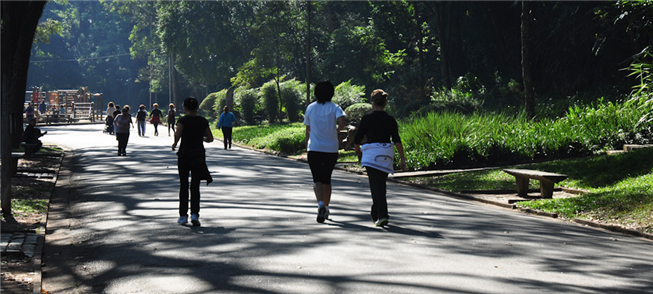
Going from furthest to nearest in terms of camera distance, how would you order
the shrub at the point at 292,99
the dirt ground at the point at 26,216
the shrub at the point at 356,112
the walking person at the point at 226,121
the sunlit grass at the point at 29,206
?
the shrub at the point at 292,99, the shrub at the point at 356,112, the walking person at the point at 226,121, the sunlit grass at the point at 29,206, the dirt ground at the point at 26,216

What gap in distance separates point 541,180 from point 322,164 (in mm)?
6093

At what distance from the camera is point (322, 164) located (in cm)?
972

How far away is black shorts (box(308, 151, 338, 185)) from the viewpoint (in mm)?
9664

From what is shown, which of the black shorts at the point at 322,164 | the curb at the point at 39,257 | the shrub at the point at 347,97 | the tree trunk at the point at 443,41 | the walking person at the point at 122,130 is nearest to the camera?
the curb at the point at 39,257

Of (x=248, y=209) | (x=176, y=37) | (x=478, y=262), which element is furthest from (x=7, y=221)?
(x=176, y=37)

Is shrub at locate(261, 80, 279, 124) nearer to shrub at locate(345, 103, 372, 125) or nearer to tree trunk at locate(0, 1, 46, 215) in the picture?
shrub at locate(345, 103, 372, 125)

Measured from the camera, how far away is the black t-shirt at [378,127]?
9422 mm

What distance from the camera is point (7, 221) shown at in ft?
32.6

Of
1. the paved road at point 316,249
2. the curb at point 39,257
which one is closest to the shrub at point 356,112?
the paved road at point 316,249

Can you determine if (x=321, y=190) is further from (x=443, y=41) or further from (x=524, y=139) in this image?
(x=443, y=41)

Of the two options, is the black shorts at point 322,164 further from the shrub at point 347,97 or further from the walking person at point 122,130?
the shrub at point 347,97

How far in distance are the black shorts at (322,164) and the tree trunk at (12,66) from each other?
469cm

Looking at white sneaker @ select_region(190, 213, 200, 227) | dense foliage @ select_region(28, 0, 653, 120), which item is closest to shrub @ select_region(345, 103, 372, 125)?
dense foliage @ select_region(28, 0, 653, 120)

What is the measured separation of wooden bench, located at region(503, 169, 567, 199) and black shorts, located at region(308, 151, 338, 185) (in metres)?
5.76
